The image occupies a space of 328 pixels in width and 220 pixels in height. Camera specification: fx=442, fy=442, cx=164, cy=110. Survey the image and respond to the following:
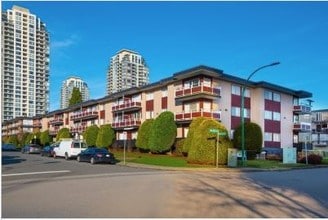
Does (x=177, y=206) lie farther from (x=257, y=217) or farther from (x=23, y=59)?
(x=23, y=59)

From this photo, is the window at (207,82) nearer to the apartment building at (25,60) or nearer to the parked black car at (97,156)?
the parked black car at (97,156)

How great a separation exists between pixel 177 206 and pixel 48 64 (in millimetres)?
73489

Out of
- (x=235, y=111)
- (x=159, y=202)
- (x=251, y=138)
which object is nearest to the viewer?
(x=159, y=202)

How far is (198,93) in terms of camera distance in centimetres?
5088

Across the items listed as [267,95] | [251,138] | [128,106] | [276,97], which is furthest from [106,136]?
[251,138]

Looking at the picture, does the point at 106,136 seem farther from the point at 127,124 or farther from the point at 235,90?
the point at 235,90

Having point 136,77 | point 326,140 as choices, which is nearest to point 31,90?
point 136,77

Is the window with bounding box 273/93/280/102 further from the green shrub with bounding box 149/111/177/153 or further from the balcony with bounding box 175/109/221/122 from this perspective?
the green shrub with bounding box 149/111/177/153

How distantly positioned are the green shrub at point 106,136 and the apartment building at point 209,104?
48.0 inches

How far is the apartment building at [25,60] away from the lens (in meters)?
58.8

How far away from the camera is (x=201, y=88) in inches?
2008

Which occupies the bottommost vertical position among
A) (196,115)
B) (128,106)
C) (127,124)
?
(127,124)

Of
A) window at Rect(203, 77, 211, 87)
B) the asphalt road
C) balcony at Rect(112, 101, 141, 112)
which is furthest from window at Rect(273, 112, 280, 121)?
the asphalt road

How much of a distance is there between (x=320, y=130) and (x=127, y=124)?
51.3m
